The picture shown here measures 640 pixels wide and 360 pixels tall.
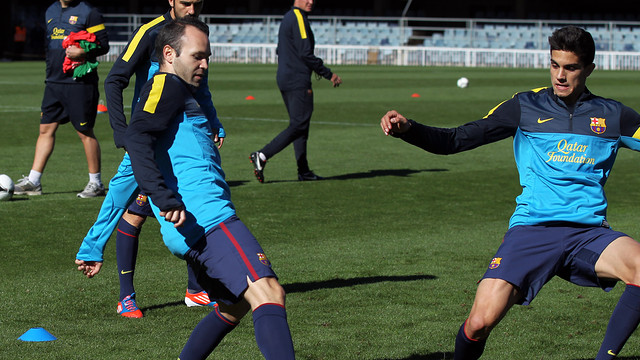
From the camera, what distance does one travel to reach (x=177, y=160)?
3.96m

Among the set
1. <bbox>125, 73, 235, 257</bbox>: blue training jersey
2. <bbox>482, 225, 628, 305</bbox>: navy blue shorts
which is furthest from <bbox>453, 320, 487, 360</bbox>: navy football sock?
<bbox>125, 73, 235, 257</bbox>: blue training jersey

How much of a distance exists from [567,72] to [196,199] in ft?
5.80

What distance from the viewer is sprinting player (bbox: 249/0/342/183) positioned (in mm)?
10648

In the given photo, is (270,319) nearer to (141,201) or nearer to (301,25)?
(141,201)

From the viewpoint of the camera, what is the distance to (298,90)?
10.8 meters

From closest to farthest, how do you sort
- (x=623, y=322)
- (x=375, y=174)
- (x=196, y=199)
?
1. (x=196, y=199)
2. (x=623, y=322)
3. (x=375, y=174)

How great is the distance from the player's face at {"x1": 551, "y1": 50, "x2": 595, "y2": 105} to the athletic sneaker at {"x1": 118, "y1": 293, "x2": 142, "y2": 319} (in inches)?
102

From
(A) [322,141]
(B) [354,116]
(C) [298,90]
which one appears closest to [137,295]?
(C) [298,90]

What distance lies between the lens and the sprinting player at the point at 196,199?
12.3 feet

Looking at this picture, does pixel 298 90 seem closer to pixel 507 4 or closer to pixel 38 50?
pixel 38 50

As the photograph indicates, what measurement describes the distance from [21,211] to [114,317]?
134 inches

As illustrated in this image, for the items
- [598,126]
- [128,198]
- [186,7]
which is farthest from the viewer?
[186,7]

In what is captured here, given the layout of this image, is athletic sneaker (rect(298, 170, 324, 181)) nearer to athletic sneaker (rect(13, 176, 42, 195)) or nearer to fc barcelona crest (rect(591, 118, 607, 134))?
athletic sneaker (rect(13, 176, 42, 195))

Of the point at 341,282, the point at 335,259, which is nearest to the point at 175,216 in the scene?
the point at 341,282
